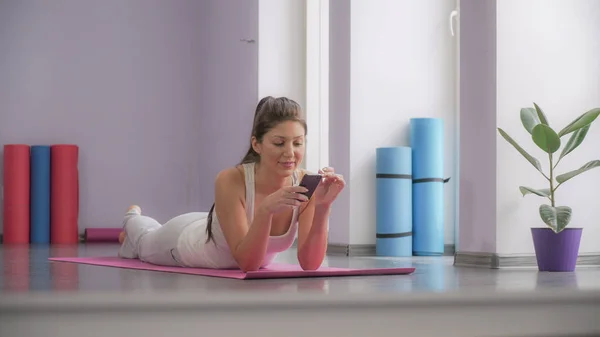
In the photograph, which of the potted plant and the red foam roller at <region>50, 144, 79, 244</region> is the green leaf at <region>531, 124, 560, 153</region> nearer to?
the potted plant

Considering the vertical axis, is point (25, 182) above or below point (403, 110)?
below

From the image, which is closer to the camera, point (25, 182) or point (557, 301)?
point (557, 301)

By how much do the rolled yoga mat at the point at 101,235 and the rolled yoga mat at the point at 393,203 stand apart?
284 centimetres

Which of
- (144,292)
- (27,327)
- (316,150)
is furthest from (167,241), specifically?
(316,150)

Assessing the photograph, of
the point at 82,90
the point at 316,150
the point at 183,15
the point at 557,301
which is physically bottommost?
the point at 557,301

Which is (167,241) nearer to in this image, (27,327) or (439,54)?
A: (27,327)

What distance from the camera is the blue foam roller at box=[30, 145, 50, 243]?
270 inches

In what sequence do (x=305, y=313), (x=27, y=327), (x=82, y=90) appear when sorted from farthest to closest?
1. (x=82, y=90)
2. (x=305, y=313)
3. (x=27, y=327)

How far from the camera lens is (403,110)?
508cm

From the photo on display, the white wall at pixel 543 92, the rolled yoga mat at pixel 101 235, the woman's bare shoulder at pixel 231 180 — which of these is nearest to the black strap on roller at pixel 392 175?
the white wall at pixel 543 92

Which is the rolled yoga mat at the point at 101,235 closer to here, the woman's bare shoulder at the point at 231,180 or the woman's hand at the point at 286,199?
the woman's bare shoulder at the point at 231,180

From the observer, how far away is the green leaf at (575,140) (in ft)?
11.2

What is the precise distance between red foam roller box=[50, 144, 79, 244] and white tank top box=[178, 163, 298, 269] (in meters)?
3.51

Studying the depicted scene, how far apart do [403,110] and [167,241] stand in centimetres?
195
